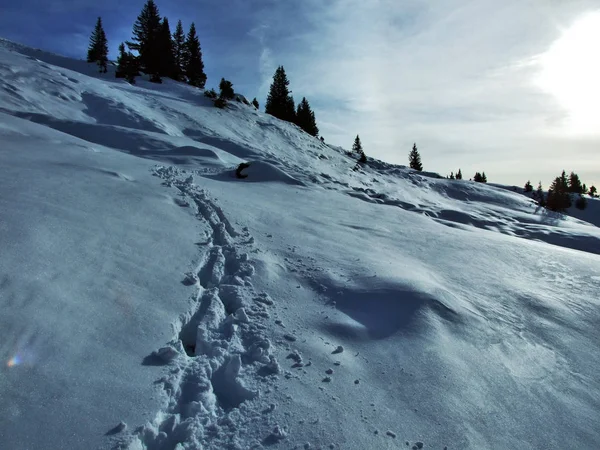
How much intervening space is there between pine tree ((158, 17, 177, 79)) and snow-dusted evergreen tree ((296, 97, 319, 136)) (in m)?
16.9

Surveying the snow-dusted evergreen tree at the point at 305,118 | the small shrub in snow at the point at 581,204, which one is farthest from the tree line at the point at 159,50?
the small shrub in snow at the point at 581,204

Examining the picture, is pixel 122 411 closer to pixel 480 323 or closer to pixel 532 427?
pixel 532 427

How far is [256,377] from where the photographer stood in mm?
3600

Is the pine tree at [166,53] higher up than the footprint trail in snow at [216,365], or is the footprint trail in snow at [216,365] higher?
the pine tree at [166,53]

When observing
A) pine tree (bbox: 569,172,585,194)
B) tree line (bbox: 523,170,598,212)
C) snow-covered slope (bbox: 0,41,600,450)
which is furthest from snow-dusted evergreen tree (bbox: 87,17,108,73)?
pine tree (bbox: 569,172,585,194)

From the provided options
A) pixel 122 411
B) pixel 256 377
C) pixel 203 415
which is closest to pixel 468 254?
pixel 256 377

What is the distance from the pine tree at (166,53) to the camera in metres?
41.3

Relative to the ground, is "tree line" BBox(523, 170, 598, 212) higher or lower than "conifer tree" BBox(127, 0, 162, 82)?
lower

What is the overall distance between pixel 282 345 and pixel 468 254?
5797mm

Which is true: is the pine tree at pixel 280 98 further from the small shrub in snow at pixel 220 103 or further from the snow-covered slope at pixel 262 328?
the snow-covered slope at pixel 262 328

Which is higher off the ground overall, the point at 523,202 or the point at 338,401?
the point at 523,202

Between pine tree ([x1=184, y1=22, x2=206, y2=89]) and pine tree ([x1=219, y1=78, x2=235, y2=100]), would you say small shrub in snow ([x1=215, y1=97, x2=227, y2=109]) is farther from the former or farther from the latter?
pine tree ([x1=184, y1=22, x2=206, y2=89])

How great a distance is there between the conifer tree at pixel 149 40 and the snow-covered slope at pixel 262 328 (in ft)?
125

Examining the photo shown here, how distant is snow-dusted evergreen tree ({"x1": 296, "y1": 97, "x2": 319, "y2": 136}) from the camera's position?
4934cm
